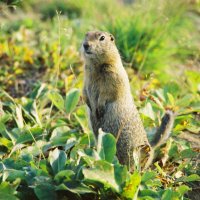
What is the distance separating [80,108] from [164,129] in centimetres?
126

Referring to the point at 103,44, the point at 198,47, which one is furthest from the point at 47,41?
the point at 103,44

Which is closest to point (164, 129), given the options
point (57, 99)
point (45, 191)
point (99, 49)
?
point (99, 49)

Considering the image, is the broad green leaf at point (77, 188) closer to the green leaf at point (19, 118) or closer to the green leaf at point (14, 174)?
the green leaf at point (14, 174)

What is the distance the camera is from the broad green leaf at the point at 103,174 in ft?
11.2

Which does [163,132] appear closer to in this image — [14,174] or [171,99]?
[171,99]

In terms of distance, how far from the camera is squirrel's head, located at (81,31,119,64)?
14.0ft

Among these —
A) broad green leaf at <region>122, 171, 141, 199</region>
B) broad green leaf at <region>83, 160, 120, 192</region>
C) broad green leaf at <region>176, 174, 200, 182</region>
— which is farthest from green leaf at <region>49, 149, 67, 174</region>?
broad green leaf at <region>176, 174, 200, 182</region>

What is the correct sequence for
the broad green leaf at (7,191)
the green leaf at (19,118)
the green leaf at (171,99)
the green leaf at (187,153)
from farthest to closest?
1. the green leaf at (171,99)
2. the green leaf at (19,118)
3. the green leaf at (187,153)
4. the broad green leaf at (7,191)

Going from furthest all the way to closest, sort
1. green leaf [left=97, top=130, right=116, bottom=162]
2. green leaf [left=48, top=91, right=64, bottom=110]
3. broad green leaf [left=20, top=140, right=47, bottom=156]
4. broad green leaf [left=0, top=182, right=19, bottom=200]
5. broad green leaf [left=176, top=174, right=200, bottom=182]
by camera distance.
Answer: green leaf [left=48, top=91, right=64, bottom=110]
broad green leaf [left=20, top=140, right=47, bottom=156]
broad green leaf [left=176, top=174, right=200, bottom=182]
green leaf [left=97, top=130, right=116, bottom=162]
broad green leaf [left=0, top=182, right=19, bottom=200]

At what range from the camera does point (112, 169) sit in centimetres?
346

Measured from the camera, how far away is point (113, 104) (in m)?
4.36

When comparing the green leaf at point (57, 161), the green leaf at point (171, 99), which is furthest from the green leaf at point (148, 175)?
the green leaf at point (171, 99)

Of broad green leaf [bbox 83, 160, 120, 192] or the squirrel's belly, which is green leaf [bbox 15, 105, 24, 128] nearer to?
the squirrel's belly

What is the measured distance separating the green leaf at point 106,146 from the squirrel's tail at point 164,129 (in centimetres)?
66
